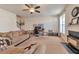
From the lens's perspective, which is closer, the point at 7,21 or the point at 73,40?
the point at 73,40

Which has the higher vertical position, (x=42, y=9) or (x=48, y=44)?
(x=42, y=9)

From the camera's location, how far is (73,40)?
1672 millimetres

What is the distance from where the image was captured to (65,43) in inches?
70.3

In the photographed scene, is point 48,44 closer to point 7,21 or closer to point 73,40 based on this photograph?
point 73,40

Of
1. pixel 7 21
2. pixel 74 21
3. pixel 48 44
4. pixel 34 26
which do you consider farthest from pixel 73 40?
pixel 7 21

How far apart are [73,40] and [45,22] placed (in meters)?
0.63

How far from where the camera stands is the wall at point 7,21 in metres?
1.74

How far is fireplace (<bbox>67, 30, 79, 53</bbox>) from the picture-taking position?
1.61 metres

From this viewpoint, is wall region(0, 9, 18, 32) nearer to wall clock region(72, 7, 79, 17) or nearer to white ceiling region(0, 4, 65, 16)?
white ceiling region(0, 4, 65, 16)

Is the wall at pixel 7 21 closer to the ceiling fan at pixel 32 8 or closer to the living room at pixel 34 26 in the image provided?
the living room at pixel 34 26

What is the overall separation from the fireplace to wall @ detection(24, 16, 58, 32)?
0.93 ft

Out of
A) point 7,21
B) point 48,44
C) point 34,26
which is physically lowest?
point 48,44

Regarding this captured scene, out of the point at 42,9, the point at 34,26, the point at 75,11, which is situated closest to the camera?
the point at 75,11

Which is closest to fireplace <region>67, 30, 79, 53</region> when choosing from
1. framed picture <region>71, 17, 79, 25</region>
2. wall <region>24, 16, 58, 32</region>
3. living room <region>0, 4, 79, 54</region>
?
living room <region>0, 4, 79, 54</region>
